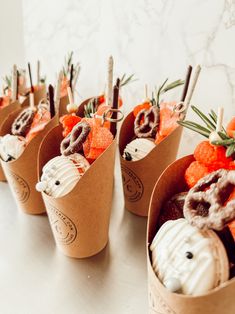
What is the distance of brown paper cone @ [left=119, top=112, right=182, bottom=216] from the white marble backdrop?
0.83ft

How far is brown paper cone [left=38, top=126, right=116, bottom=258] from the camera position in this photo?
2.51 ft

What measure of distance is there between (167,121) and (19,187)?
0.45 meters

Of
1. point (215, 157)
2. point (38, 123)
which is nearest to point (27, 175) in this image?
point (38, 123)

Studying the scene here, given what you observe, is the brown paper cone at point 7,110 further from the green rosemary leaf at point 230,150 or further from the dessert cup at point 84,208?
the green rosemary leaf at point 230,150

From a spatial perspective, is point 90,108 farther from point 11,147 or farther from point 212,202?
point 212,202

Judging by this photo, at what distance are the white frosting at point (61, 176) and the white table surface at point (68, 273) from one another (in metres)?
0.20

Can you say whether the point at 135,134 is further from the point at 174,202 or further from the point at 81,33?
the point at 81,33

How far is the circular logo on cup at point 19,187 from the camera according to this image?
39.1 inches

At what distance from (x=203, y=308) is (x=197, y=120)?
0.75m

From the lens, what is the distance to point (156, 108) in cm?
98

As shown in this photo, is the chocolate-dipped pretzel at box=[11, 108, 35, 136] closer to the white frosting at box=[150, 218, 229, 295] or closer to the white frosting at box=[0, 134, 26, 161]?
the white frosting at box=[0, 134, 26, 161]

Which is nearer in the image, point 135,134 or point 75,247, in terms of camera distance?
point 75,247

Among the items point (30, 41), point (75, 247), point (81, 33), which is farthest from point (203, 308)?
point (30, 41)

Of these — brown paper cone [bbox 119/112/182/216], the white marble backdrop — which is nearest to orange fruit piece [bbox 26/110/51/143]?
brown paper cone [bbox 119/112/182/216]
